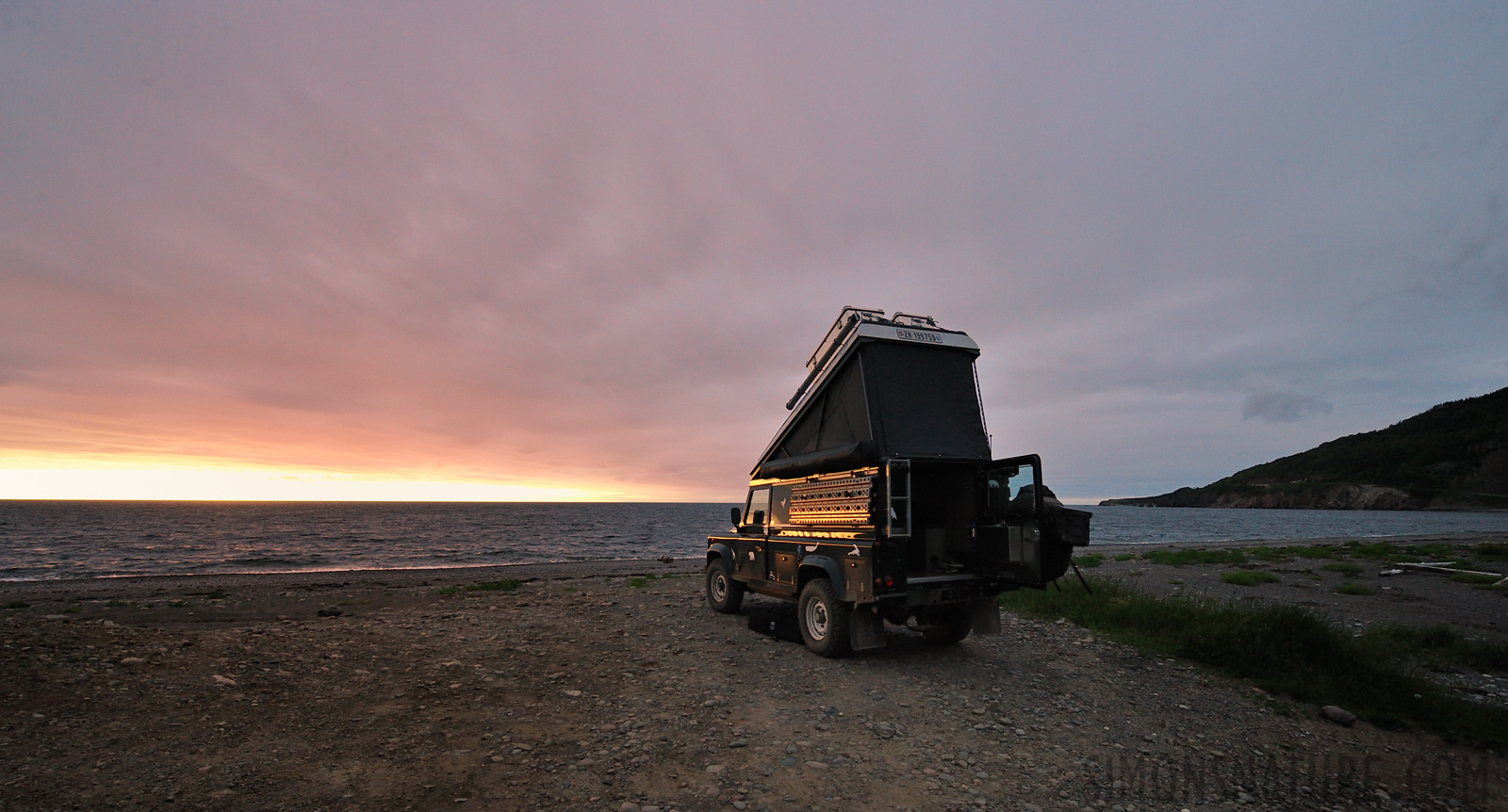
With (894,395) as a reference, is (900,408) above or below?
below

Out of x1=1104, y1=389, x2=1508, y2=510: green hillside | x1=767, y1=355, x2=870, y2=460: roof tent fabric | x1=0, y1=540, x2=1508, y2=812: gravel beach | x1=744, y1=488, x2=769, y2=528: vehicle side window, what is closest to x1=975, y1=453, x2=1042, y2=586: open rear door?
x1=0, y1=540, x2=1508, y2=812: gravel beach

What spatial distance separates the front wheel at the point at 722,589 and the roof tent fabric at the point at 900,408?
3.66 m

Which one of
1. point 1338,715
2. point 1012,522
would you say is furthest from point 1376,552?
point 1012,522

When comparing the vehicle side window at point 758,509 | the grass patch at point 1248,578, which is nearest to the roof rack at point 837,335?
the vehicle side window at point 758,509

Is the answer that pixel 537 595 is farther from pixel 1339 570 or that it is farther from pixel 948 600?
pixel 1339 570

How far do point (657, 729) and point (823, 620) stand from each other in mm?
3540

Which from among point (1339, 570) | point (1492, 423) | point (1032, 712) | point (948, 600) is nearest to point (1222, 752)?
point (1032, 712)

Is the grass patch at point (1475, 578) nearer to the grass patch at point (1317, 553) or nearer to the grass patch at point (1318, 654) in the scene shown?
the grass patch at point (1317, 553)

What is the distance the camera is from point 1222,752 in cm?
569

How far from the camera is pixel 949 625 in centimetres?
951

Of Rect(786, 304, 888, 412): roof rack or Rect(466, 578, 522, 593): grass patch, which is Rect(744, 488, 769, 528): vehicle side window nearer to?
Rect(786, 304, 888, 412): roof rack

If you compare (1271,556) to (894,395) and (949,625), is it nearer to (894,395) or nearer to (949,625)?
(949,625)

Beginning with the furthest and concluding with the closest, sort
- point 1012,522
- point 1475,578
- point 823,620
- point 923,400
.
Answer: point 1475,578, point 923,400, point 823,620, point 1012,522

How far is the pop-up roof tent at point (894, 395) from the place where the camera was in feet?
28.6
